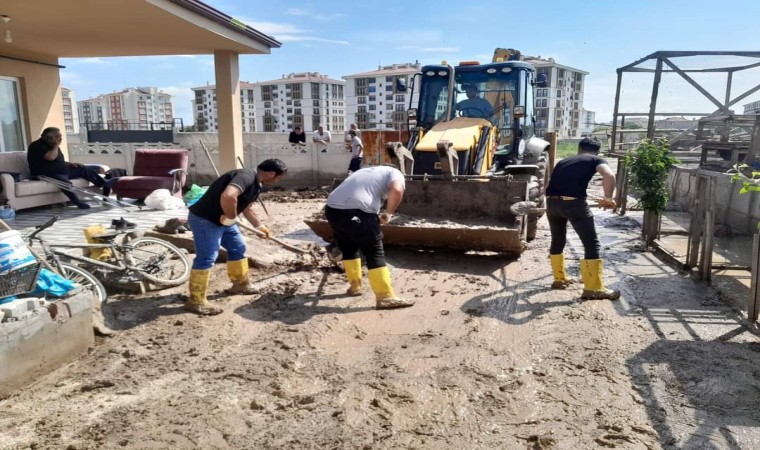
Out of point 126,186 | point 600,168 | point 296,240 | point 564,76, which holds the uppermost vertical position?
point 564,76

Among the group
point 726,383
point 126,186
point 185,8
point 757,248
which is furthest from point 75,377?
point 126,186

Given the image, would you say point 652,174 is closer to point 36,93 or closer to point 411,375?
point 411,375

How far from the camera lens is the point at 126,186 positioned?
952 centimetres

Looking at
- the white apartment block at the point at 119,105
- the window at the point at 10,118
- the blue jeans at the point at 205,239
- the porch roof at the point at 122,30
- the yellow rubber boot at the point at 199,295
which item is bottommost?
the yellow rubber boot at the point at 199,295

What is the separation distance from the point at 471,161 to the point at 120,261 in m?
4.46

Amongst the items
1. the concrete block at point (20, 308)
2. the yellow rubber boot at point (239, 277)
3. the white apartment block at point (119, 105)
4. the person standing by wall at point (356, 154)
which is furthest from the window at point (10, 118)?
the white apartment block at point (119, 105)

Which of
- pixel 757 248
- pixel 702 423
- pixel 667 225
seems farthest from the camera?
pixel 667 225

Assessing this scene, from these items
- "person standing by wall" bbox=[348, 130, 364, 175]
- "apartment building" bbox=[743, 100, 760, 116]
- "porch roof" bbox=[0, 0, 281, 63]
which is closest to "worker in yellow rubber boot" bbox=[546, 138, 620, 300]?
"porch roof" bbox=[0, 0, 281, 63]

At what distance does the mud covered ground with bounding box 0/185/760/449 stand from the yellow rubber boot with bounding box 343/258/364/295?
0.33 feet

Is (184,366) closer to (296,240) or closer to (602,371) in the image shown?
(602,371)

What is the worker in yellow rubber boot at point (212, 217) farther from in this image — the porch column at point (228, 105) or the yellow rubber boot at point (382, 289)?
the porch column at point (228, 105)

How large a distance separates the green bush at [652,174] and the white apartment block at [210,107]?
100m

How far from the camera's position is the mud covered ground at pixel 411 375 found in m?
2.86

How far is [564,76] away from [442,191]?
311ft
